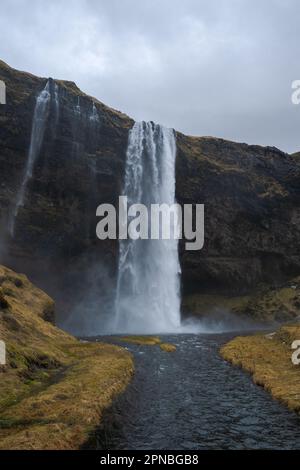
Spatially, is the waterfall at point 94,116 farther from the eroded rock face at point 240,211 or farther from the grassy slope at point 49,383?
the grassy slope at point 49,383

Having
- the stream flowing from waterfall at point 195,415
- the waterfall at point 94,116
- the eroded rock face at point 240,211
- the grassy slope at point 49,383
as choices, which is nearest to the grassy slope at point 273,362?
the stream flowing from waterfall at point 195,415

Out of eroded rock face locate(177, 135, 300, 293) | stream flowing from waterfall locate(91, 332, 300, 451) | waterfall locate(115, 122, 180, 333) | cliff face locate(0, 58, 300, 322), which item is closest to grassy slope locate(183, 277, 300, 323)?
eroded rock face locate(177, 135, 300, 293)

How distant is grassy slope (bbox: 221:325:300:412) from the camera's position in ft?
85.0

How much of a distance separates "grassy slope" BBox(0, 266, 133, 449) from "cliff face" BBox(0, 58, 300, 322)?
35.9 metres

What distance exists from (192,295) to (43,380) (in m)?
71.4

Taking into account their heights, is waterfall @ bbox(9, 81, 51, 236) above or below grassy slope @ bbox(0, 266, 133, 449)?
above

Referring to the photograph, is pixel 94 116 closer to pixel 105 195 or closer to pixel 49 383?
pixel 105 195

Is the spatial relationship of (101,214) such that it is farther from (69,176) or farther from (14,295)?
(14,295)

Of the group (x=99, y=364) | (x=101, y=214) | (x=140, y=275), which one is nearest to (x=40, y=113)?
(x=101, y=214)

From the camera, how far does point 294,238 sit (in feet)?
325

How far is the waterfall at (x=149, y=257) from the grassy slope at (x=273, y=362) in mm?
34841

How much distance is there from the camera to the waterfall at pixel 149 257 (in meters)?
82.9

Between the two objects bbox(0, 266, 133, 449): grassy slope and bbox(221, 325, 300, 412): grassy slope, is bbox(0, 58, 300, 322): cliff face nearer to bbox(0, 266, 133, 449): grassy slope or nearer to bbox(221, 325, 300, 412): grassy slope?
bbox(0, 266, 133, 449): grassy slope
